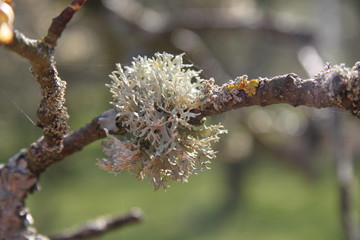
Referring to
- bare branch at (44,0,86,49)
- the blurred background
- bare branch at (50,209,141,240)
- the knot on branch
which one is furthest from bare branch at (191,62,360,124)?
the blurred background

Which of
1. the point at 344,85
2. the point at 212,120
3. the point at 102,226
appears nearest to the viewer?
the point at 344,85

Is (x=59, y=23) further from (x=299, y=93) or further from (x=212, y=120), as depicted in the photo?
(x=212, y=120)

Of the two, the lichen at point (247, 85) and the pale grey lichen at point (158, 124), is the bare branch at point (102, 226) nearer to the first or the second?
the pale grey lichen at point (158, 124)

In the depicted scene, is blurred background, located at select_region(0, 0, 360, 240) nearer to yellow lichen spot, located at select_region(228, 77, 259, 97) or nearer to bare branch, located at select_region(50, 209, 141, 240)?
bare branch, located at select_region(50, 209, 141, 240)

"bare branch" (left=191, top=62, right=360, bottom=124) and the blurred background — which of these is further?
the blurred background

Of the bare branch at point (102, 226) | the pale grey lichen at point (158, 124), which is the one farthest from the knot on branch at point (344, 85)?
the bare branch at point (102, 226)

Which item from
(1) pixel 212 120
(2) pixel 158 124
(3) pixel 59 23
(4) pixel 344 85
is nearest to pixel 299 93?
(4) pixel 344 85

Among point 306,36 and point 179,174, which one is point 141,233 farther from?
point 179,174
